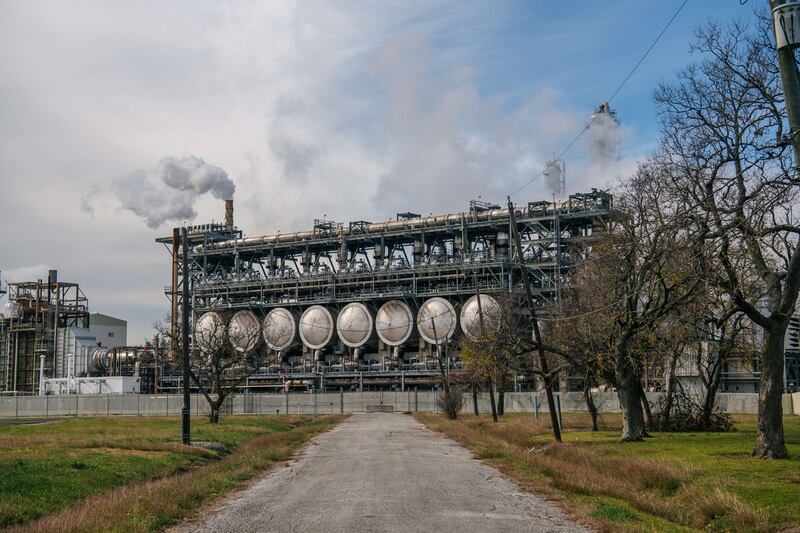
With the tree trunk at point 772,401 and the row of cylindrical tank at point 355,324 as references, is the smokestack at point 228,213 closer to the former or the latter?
the row of cylindrical tank at point 355,324

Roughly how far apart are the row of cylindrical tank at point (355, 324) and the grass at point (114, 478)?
57.2 m

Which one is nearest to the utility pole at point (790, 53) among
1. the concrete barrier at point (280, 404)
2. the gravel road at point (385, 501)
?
the gravel road at point (385, 501)

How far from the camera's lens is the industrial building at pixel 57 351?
112562 mm

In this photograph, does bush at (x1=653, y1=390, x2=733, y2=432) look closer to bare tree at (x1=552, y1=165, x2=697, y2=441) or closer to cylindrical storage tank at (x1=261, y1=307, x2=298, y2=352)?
bare tree at (x1=552, y1=165, x2=697, y2=441)

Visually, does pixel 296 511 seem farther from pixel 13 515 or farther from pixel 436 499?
pixel 13 515

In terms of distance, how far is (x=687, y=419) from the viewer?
4097 centimetres

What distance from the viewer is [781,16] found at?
1538cm

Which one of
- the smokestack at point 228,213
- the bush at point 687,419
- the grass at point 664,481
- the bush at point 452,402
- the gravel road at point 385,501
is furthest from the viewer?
the smokestack at point 228,213

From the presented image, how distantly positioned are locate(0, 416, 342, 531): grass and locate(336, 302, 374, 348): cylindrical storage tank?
62.3 meters

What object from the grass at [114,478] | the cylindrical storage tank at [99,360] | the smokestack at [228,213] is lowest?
the grass at [114,478]

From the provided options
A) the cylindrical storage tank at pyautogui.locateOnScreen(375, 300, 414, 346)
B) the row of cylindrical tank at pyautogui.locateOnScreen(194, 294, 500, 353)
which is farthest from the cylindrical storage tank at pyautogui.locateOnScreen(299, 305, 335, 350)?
the cylindrical storage tank at pyautogui.locateOnScreen(375, 300, 414, 346)

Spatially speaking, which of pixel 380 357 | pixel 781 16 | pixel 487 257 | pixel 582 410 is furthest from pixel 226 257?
pixel 781 16

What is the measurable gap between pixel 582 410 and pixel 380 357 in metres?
32.2

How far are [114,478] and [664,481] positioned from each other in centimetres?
1386
